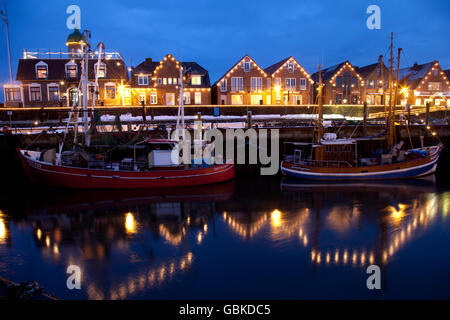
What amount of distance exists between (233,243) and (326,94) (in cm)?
4603

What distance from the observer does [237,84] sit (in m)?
49.7

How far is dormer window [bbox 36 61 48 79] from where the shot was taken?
44531 mm

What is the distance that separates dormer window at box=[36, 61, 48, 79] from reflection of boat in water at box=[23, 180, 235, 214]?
29.4m

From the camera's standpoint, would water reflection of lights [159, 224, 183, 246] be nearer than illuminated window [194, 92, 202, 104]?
Yes

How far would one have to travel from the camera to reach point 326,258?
1191 centimetres

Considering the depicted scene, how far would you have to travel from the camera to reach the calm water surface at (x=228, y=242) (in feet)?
33.1

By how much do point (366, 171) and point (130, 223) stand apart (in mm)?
17691

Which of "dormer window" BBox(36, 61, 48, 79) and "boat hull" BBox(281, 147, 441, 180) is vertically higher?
"dormer window" BBox(36, 61, 48, 79)

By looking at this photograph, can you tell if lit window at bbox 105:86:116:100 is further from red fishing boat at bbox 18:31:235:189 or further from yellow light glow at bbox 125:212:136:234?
yellow light glow at bbox 125:212:136:234

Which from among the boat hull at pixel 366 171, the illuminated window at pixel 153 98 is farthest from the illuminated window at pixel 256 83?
the boat hull at pixel 366 171

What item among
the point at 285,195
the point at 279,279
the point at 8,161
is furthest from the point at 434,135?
the point at 8,161

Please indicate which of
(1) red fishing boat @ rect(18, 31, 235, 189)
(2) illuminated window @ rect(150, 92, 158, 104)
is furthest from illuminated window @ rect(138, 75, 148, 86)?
(1) red fishing boat @ rect(18, 31, 235, 189)

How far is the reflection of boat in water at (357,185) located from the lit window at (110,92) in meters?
30.7

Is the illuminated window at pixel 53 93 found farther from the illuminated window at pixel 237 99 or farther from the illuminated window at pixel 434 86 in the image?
the illuminated window at pixel 434 86
